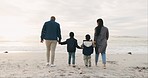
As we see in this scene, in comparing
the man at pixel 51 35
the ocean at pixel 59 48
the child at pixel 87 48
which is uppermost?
the man at pixel 51 35

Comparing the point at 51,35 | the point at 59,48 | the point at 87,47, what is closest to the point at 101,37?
the point at 87,47

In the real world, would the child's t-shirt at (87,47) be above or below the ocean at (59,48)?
above

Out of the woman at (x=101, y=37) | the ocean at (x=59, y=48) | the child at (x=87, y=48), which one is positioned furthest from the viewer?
the ocean at (x=59, y=48)

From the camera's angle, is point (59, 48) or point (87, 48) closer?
point (87, 48)

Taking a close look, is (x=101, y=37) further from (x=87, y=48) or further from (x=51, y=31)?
(x=51, y=31)

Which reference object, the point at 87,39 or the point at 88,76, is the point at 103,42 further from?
the point at 88,76

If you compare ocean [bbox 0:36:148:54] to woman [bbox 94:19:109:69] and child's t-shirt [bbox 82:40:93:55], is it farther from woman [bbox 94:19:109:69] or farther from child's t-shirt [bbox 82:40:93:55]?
woman [bbox 94:19:109:69]

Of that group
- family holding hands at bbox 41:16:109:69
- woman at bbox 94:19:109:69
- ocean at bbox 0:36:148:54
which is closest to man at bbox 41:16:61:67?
family holding hands at bbox 41:16:109:69

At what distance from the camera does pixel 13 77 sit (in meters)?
7.35

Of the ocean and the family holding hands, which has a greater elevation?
the family holding hands

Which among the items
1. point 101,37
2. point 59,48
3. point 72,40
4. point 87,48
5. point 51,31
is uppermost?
point 51,31

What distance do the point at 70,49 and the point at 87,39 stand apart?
2.43ft

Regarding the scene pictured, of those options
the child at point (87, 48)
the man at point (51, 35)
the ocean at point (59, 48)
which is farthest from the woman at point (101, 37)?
the ocean at point (59, 48)

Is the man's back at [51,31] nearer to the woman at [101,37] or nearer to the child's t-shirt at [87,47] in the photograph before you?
the child's t-shirt at [87,47]
